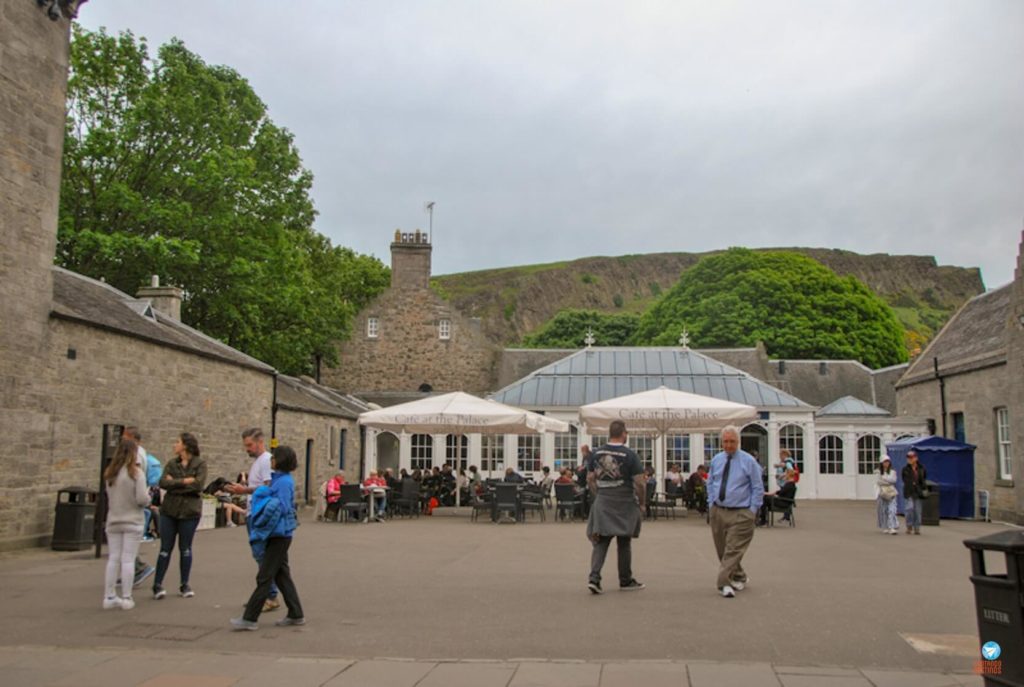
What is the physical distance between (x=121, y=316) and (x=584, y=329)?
53.7 metres

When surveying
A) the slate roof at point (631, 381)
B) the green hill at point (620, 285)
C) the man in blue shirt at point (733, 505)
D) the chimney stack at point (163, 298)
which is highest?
the green hill at point (620, 285)

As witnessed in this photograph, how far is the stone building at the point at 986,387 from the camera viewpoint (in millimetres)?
18641

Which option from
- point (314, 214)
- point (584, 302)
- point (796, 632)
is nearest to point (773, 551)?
point (796, 632)

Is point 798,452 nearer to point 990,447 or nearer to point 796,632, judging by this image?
point 990,447

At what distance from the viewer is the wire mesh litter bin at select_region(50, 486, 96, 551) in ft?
42.9

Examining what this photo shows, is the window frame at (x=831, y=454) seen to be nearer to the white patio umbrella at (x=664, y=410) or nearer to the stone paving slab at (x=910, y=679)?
the white patio umbrella at (x=664, y=410)

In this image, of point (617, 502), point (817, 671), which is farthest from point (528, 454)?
point (817, 671)

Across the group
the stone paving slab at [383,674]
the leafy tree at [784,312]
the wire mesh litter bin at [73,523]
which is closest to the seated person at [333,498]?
the wire mesh litter bin at [73,523]

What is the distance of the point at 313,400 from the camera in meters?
28.8

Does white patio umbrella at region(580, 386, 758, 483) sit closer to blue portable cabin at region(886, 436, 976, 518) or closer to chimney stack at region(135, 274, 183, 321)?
blue portable cabin at region(886, 436, 976, 518)

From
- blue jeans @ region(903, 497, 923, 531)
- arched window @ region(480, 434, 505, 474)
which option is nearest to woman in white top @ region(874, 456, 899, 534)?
blue jeans @ region(903, 497, 923, 531)

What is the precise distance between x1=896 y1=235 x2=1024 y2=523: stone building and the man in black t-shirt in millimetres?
12843

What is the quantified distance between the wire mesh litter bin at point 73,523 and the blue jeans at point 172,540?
527cm

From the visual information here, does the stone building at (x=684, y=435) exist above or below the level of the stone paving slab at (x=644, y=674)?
above
